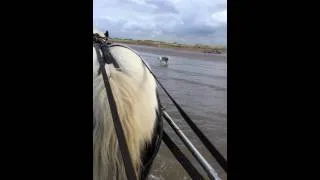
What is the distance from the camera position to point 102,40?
2.79 metres

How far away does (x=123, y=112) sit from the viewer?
1.91 m

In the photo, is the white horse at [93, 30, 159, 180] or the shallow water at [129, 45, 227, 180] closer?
the white horse at [93, 30, 159, 180]

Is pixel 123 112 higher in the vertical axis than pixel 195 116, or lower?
higher

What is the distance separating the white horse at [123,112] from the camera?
1573mm

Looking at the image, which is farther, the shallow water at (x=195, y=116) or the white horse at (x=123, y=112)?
the shallow water at (x=195, y=116)

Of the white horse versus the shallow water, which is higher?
the white horse

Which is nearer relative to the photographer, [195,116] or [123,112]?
[123,112]

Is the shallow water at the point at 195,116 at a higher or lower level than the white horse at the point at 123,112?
lower

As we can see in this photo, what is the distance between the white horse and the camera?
1573 mm
